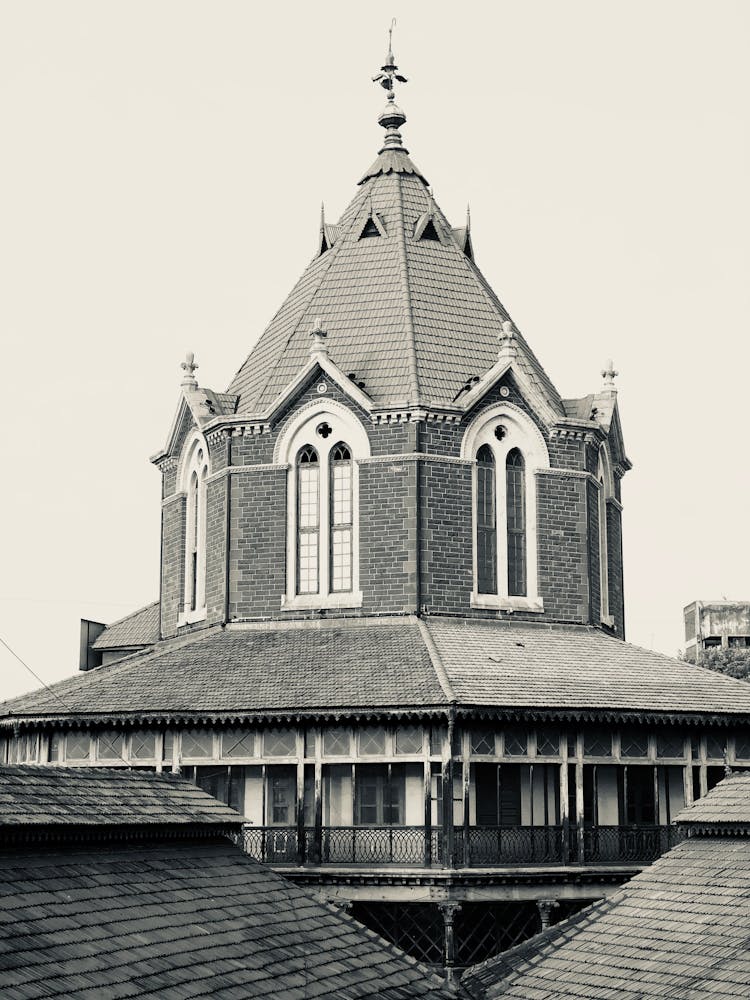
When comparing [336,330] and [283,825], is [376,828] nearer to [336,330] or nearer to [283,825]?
[283,825]

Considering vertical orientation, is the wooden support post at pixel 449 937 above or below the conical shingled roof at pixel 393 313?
below

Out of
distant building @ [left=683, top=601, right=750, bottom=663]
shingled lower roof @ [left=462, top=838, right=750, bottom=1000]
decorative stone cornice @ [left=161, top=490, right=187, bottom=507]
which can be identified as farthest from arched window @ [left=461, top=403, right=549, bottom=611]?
distant building @ [left=683, top=601, right=750, bottom=663]

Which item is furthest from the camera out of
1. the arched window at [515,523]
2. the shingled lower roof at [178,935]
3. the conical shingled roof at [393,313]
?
the conical shingled roof at [393,313]

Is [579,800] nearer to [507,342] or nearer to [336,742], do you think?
[336,742]

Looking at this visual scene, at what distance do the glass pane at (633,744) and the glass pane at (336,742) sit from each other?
20.4ft

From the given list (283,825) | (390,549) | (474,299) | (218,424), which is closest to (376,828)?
(283,825)

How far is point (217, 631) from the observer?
39.6m

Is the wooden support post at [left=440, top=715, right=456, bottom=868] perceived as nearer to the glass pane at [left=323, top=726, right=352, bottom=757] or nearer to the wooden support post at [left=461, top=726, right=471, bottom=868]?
the wooden support post at [left=461, top=726, right=471, bottom=868]

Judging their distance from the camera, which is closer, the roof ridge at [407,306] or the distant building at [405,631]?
the distant building at [405,631]

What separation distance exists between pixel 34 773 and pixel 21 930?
4697mm

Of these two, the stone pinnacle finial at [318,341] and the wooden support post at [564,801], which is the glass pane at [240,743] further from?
the stone pinnacle finial at [318,341]

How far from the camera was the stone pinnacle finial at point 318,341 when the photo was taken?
40.2m

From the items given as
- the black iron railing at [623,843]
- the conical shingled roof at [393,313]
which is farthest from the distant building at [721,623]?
the black iron railing at [623,843]

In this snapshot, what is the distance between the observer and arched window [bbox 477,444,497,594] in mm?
39375
